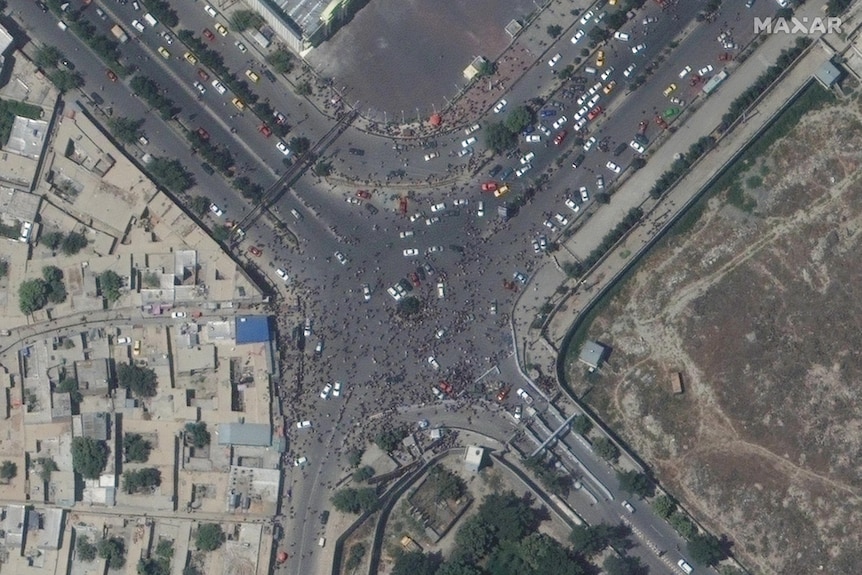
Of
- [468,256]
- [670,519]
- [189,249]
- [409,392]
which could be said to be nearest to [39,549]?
[189,249]

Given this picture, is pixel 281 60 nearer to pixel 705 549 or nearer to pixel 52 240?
pixel 52 240

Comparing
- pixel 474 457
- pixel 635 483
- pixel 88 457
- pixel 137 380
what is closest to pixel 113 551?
pixel 88 457

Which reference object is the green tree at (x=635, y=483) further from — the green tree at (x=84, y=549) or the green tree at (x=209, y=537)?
the green tree at (x=84, y=549)

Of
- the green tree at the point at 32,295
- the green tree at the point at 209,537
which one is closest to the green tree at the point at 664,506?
the green tree at the point at 209,537

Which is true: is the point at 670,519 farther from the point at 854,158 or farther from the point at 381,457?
the point at 854,158

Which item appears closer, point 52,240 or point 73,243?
point 52,240

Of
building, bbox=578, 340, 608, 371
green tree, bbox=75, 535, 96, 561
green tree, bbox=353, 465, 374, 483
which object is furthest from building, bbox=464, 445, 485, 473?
green tree, bbox=75, 535, 96, 561

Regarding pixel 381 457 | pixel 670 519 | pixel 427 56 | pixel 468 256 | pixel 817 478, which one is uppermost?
pixel 427 56

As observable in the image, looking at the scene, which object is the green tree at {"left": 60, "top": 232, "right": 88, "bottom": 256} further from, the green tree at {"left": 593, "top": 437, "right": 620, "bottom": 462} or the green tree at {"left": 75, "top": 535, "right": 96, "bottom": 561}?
the green tree at {"left": 593, "top": 437, "right": 620, "bottom": 462}
